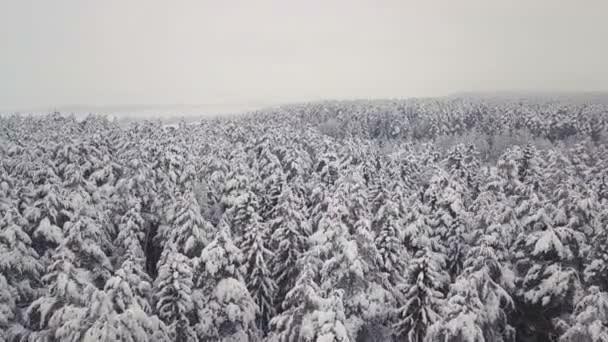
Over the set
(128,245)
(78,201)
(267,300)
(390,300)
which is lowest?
(267,300)

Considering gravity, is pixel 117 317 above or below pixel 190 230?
below

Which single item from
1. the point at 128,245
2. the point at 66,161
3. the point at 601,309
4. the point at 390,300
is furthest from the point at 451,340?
the point at 66,161

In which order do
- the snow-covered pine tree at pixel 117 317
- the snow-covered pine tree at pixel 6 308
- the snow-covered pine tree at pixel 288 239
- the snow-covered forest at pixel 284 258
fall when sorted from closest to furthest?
the snow-covered pine tree at pixel 117 317 → the snow-covered forest at pixel 284 258 → the snow-covered pine tree at pixel 6 308 → the snow-covered pine tree at pixel 288 239

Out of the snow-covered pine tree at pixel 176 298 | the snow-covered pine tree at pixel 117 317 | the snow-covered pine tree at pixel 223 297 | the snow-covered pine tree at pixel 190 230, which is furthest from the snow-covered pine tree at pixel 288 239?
the snow-covered pine tree at pixel 117 317

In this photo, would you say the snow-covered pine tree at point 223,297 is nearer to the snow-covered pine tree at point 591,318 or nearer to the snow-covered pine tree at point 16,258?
the snow-covered pine tree at point 16,258

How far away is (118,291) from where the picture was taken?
49.0 ft

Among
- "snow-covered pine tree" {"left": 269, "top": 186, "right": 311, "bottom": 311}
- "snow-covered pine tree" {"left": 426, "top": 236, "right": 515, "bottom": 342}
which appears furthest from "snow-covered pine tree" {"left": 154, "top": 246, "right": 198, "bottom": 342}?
"snow-covered pine tree" {"left": 426, "top": 236, "right": 515, "bottom": 342}

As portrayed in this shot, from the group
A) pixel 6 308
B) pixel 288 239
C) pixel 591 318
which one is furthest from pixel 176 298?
pixel 591 318

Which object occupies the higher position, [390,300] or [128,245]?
[128,245]

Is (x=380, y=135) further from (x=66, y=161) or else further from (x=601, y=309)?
(x=601, y=309)

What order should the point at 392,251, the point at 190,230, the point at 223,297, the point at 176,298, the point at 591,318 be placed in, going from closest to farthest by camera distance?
the point at 591,318 → the point at 176,298 → the point at 223,297 → the point at 392,251 → the point at 190,230

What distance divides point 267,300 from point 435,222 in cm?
1163

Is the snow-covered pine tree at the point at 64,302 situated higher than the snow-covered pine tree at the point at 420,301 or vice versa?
the snow-covered pine tree at the point at 64,302

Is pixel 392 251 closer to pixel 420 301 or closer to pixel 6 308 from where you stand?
pixel 420 301
